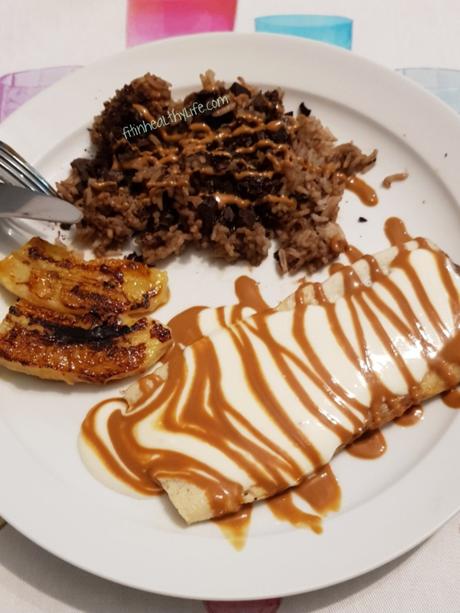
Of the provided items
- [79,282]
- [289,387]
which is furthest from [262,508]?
[79,282]

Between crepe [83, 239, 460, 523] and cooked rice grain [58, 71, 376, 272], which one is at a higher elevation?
cooked rice grain [58, 71, 376, 272]

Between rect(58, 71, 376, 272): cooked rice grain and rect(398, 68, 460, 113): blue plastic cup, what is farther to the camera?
rect(398, 68, 460, 113): blue plastic cup

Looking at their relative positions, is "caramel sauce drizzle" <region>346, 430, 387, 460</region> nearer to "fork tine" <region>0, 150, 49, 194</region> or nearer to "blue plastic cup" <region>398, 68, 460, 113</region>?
"fork tine" <region>0, 150, 49, 194</region>

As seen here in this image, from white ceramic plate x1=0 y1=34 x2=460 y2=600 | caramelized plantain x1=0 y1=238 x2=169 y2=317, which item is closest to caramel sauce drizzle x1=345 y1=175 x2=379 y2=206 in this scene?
white ceramic plate x1=0 y1=34 x2=460 y2=600

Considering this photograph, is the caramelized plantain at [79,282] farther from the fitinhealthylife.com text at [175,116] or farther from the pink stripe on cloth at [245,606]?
the pink stripe on cloth at [245,606]

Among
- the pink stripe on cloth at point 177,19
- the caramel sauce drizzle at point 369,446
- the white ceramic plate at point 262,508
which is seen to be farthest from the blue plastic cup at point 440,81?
the caramel sauce drizzle at point 369,446
